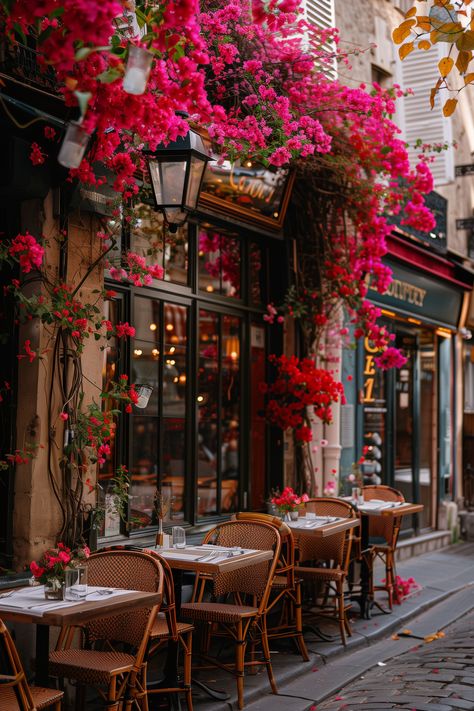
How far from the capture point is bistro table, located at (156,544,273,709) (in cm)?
598

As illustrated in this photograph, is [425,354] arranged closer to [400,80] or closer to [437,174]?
[437,174]

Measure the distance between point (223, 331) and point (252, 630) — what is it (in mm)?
3042

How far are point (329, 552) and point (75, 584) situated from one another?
3661mm

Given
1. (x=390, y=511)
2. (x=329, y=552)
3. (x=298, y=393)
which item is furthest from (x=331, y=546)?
(x=298, y=393)

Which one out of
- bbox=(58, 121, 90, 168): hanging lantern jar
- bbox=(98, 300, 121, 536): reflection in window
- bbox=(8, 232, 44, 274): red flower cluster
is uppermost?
bbox=(8, 232, 44, 274): red flower cluster

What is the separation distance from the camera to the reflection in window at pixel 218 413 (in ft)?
28.9

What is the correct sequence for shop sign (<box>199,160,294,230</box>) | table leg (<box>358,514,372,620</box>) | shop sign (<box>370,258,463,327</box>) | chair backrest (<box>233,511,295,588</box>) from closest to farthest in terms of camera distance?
1. chair backrest (<box>233,511,295,588</box>)
2. shop sign (<box>199,160,294,230</box>)
3. table leg (<box>358,514,372,620</box>)
4. shop sign (<box>370,258,463,327</box>)

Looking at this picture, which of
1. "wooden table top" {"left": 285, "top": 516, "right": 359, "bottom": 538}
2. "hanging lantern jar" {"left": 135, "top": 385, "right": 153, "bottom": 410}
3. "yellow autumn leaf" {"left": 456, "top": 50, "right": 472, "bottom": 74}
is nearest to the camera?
"yellow autumn leaf" {"left": 456, "top": 50, "right": 472, "bottom": 74}

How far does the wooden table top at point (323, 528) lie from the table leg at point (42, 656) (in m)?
3.29

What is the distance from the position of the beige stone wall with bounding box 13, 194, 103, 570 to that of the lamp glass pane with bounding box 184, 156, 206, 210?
100 cm

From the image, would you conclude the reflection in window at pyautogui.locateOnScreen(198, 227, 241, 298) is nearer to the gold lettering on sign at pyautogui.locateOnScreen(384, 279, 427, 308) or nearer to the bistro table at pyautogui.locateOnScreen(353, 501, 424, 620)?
the bistro table at pyautogui.locateOnScreen(353, 501, 424, 620)

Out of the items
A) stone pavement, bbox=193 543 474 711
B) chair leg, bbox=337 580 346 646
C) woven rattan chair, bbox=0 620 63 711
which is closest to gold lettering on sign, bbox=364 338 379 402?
stone pavement, bbox=193 543 474 711

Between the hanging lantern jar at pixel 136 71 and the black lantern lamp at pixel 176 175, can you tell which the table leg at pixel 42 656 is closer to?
the hanging lantern jar at pixel 136 71

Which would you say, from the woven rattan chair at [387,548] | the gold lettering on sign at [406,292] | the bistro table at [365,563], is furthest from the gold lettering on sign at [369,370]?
the bistro table at [365,563]
